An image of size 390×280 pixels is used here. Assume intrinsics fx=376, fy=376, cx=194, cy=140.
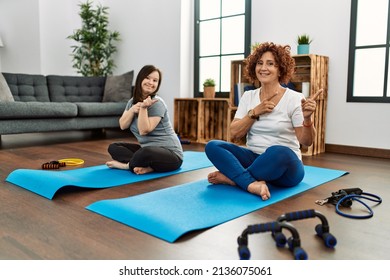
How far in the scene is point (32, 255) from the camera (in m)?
1.25

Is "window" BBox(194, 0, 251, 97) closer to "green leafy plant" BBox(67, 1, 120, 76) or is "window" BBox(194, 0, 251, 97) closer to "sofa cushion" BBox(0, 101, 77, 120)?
"green leafy plant" BBox(67, 1, 120, 76)

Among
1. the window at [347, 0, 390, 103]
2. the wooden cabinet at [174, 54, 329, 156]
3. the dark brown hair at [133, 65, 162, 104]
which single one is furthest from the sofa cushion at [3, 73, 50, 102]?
the window at [347, 0, 390, 103]

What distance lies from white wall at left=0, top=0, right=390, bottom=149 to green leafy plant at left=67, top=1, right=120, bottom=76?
0.15m

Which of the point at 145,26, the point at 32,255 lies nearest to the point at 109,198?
the point at 32,255

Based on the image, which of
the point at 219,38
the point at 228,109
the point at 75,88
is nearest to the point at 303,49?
the point at 228,109

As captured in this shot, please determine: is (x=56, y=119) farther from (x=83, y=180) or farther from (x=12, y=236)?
(x=12, y=236)

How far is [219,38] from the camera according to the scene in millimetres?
4570

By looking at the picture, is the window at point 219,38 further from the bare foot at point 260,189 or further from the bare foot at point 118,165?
the bare foot at point 260,189

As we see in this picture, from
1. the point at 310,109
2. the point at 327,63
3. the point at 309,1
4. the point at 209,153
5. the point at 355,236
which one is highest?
the point at 309,1

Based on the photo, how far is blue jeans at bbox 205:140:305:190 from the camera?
187 centimetres

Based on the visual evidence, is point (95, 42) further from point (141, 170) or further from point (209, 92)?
point (141, 170)

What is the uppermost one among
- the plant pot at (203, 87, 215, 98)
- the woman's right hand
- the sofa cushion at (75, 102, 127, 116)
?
the plant pot at (203, 87, 215, 98)
